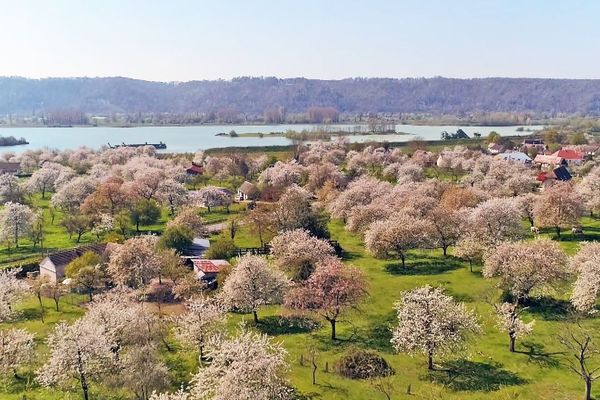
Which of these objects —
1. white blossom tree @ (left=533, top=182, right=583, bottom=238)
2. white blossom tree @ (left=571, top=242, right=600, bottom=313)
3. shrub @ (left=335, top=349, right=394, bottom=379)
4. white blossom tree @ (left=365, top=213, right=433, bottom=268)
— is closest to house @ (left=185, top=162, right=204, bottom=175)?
white blossom tree @ (left=365, top=213, right=433, bottom=268)

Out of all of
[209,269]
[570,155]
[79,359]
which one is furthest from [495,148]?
[79,359]

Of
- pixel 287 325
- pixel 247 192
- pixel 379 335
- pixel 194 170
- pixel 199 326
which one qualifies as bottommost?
pixel 287 325

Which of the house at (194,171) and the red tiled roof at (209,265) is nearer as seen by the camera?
the red tiled roof at (209,265)

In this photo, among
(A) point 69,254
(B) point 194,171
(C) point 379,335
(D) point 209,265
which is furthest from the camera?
(B) point 194,171

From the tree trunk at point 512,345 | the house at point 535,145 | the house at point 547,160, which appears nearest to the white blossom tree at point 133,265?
the tree trunk at point 512,345

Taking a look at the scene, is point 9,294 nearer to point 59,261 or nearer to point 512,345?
point 59,261

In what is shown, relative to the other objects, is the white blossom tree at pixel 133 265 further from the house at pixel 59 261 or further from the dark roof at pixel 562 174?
the dark roof at pixel 562 174

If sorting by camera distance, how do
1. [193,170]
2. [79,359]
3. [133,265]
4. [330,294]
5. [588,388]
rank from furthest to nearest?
[193,170], [133,265], [330,294], [79,359], [588,388]
